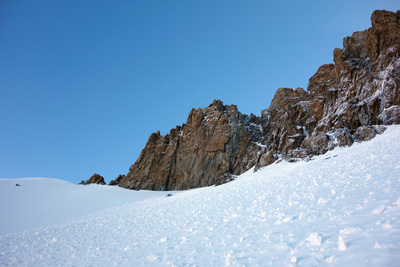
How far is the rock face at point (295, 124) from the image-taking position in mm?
29750

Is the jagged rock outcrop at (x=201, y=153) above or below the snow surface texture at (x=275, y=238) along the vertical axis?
above

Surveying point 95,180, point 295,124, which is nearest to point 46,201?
point 95,180

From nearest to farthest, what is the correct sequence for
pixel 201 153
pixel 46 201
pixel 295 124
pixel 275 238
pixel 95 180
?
pixel 275 238
pixel 46 201
pixel 295 124
pixel 201 153
pixel 95 180

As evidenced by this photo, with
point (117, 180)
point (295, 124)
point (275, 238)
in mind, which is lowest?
point (275, 238)

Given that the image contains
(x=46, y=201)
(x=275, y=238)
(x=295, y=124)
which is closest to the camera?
(x=275, y=238)

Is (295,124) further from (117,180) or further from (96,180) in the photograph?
(96,180)

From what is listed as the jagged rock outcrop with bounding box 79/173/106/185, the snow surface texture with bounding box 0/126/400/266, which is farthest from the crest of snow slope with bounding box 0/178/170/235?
the snow surface texture with bounding box 0/126/400/266

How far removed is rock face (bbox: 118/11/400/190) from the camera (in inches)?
1171

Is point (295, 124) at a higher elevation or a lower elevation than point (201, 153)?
higher

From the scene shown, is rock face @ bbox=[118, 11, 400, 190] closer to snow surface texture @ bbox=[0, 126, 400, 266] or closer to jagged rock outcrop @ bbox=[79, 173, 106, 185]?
jagged rock outcrop @ bbox=[79, 173, 106, 185]

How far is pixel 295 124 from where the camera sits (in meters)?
39.5

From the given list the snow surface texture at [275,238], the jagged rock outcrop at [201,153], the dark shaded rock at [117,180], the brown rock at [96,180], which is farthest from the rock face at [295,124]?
the snow surface texture at [275,238]

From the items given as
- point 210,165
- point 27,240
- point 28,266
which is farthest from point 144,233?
point 210,165

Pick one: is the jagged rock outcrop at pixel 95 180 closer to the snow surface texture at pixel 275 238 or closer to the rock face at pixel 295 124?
the rock face at pixel 295 124
